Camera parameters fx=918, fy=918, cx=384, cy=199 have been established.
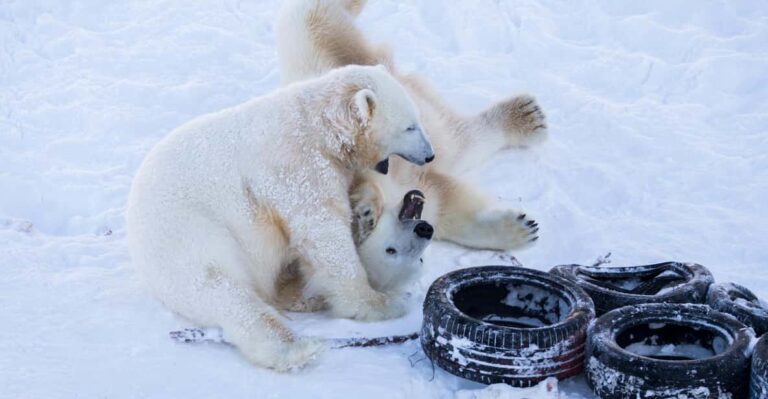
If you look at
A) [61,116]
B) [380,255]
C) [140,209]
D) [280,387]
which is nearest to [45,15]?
[61,116]

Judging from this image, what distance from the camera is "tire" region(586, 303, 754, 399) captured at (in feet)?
9.74

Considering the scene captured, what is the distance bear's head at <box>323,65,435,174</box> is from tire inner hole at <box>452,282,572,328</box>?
0.64 metres

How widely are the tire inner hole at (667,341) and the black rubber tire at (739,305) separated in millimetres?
205

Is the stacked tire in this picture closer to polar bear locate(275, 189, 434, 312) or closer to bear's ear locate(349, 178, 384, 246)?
polar bear locate(275, 189, 434, 312)

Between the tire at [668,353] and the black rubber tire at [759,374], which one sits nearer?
the black rubber tire at [759,374]

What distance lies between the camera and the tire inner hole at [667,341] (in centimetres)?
329

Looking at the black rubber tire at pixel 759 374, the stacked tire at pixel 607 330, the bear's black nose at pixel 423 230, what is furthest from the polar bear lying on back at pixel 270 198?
the black rubber tire at pixel 759 374

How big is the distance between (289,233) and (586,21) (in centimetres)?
404

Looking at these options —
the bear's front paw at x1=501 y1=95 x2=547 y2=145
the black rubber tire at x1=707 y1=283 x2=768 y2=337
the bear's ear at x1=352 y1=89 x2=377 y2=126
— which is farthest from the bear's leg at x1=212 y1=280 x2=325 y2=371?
the bear's front paw at x1=501 y1=95 x2=547 y2=145

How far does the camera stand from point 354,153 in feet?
13.0

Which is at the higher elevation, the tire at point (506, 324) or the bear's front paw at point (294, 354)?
the tire at point (506, 324)

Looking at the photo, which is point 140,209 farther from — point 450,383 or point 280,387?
point 450,383

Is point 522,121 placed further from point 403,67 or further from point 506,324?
point 506,324

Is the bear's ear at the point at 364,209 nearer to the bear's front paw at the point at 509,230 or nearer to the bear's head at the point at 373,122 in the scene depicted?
the bear's head at the point at 373,122
